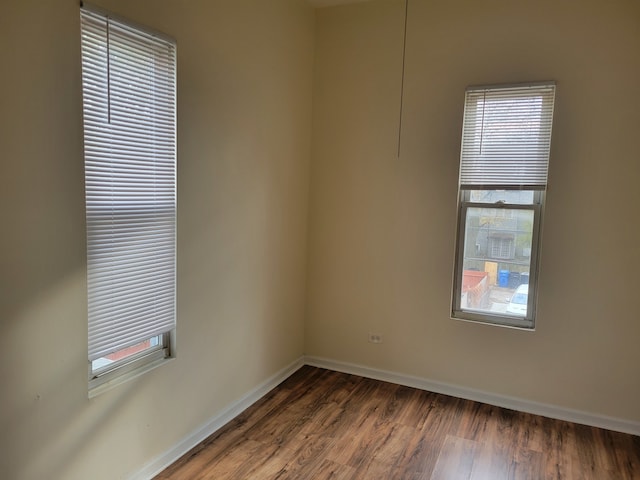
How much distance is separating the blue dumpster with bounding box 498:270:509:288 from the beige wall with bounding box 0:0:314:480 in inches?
60.9

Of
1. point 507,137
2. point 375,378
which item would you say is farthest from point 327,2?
point 375,378

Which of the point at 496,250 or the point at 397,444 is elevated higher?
the point at 496,250

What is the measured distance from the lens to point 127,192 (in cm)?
205

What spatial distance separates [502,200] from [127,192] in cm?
244

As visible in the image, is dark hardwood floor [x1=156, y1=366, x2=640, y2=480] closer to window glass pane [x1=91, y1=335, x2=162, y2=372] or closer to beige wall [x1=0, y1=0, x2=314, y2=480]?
beige wall [x1=0, y1=0, x2=314, y2=480]

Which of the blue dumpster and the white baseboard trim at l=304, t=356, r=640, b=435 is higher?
the blue dumpster

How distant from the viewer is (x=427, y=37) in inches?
129

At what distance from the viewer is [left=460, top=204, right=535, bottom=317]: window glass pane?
315cm

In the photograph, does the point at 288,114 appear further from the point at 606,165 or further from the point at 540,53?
the point at 606,165

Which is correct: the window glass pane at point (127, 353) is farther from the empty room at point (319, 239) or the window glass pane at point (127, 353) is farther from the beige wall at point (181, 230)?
the beige wall at point (181, 230)

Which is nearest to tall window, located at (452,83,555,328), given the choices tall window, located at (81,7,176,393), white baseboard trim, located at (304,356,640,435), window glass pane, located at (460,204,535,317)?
window glass pane, located at (460,204,535,317)

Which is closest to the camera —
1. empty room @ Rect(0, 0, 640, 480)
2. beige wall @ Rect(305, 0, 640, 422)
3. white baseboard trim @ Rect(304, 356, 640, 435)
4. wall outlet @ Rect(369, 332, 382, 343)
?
empty room @ Rect(0, 0, 640, 480)

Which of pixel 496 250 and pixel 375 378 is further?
pixel 375 378

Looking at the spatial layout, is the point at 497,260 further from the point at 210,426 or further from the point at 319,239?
the point at 210,426
